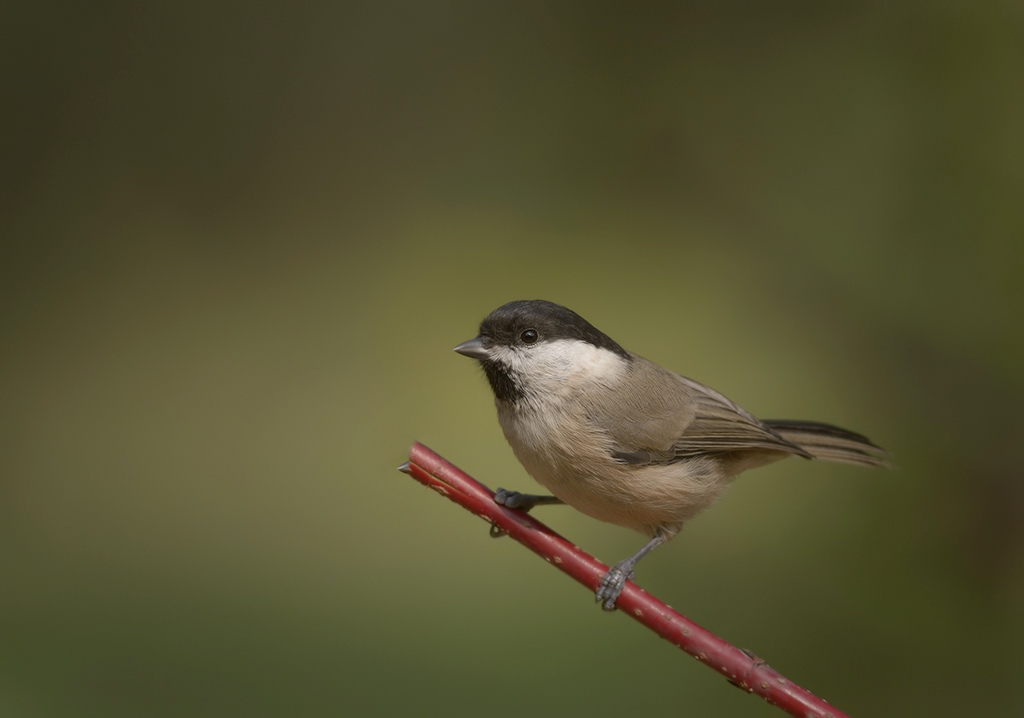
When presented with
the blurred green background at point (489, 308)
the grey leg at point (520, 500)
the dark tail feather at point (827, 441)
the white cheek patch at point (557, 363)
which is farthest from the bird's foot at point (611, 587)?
the blurred green background at point (489, 308)

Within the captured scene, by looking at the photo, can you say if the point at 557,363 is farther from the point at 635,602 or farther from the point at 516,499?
the point at 635,602

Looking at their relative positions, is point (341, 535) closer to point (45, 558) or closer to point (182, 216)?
point (45, 558)

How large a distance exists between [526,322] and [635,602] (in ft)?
1.46

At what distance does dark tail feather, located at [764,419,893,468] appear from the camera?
145cm

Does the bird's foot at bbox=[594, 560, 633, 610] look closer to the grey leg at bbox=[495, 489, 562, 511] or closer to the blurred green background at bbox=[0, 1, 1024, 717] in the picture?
the grey leg at bbox=[495, 489, 562, 511]

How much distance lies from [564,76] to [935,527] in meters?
1.84

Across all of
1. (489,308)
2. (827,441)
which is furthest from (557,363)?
(489,308)

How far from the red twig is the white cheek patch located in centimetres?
19

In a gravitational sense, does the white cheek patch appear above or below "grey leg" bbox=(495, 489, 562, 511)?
above

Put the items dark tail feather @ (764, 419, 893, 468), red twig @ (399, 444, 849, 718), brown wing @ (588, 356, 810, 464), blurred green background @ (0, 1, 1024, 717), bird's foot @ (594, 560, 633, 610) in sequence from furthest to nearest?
blurred green background @ (0, 1, 1024, 717) → dark tail feather @ (764, 419, 893, 468) → brown wing @ (588, 356, 810, 464) → bird's foot @ (594, 560, 633, 610) → red twig @ (399, 444, 849, 718)

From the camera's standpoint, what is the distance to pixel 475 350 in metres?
1.13

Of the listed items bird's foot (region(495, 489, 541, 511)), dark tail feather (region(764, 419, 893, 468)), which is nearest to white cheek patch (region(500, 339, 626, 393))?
bird's foot (region(495, 489, 541, 511))

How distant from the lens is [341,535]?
2.33 metres

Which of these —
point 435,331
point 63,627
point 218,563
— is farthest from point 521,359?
point 63,627
